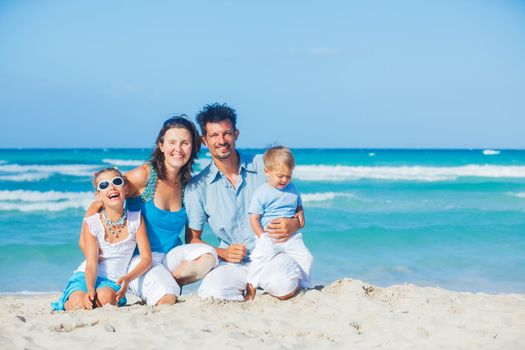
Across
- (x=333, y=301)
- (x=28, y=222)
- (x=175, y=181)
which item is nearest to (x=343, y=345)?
(x=333, y=301)

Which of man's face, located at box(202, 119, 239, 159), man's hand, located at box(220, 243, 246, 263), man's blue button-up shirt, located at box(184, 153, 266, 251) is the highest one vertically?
man's face, located at box(202, 119, 239, 159)

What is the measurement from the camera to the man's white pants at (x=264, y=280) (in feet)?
15.7

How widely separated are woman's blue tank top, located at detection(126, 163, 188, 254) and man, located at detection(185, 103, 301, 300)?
16 centimetres

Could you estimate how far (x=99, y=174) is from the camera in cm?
472

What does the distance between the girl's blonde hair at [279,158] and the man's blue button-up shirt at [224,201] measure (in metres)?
0.39

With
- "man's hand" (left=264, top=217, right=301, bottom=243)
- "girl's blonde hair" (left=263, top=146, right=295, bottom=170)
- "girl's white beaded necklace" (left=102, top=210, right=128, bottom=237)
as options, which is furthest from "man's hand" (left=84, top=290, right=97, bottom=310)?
"girl's blonde hair" (left=263, top=146, right=295, bottom=170)

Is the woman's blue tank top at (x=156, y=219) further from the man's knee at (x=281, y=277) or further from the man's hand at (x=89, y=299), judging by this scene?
the man's knee at (x=281, y=277)

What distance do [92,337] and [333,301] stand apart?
6.84ft

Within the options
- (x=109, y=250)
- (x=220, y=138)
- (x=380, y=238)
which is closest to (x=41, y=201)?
(x=380, y=238)

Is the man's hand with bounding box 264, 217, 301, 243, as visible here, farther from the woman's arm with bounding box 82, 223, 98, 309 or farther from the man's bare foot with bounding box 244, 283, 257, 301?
the woman's arm with bounding box 82, 223, 98, 309

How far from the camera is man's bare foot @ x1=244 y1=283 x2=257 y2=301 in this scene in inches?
195

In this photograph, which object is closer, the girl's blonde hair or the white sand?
the white sand

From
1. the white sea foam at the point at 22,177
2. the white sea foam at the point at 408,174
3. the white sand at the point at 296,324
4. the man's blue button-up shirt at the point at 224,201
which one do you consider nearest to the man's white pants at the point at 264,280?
the white sand at the point at 296,324

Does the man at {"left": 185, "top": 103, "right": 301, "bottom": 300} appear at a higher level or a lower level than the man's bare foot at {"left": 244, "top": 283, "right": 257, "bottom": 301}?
higher
